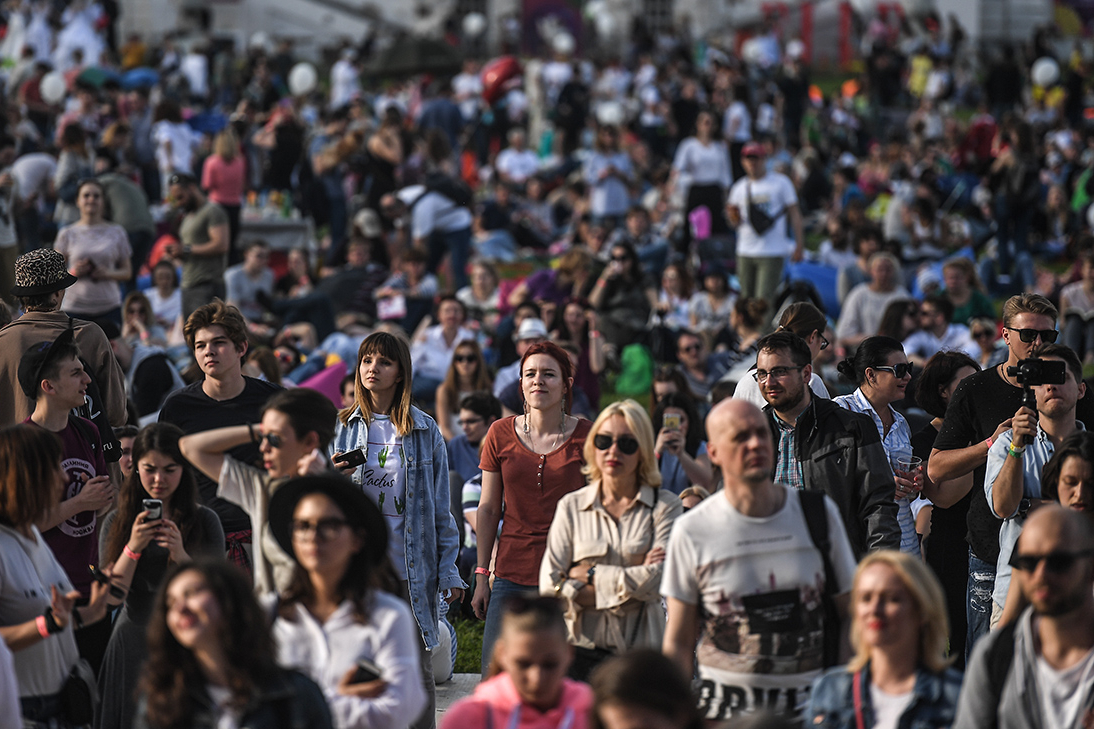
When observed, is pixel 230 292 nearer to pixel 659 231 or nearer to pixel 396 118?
pixel 396 118

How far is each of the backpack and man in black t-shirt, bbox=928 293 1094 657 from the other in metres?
1.74

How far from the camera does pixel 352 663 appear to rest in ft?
12.9

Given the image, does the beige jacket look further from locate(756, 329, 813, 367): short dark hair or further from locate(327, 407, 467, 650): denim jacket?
locate(327, 407, 467, 650): denim jacket

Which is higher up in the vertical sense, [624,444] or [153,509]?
[624,444]

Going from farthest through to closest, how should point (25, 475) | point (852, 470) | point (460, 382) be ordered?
point (460, 382)
point (852, 470)
point (25, 475)

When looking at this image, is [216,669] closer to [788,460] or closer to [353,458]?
[353,458]

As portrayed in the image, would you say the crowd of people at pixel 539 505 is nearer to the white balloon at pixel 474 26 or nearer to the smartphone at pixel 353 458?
the smartphone at pixel 353 458

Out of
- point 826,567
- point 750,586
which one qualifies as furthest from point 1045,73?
point 750,586

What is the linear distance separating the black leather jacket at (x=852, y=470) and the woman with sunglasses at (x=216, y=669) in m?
2.43

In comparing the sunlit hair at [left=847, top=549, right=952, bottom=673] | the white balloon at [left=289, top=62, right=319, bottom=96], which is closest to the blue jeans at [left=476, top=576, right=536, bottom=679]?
the sunlit hair at [left=847, top=549, right=952, bottom=673]

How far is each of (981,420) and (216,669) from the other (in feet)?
11.8

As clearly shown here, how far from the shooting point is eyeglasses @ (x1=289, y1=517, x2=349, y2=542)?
400cm

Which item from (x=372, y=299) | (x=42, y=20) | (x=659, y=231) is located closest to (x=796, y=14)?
(x=42, y=20)

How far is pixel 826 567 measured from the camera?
14.4 ft
